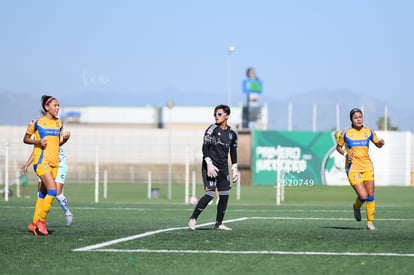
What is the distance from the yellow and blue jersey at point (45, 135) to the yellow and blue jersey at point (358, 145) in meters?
4.82

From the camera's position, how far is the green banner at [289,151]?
5147 centimetres

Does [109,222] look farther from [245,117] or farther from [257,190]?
[245,117]

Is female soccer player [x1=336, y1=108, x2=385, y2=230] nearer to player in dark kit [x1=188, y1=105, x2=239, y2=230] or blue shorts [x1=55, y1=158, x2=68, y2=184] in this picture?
player in dark kit [x1=188, y1=105, x2=239, y2=230]

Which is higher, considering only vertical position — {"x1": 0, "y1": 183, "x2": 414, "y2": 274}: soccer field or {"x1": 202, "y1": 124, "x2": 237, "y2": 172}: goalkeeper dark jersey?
{"x1": 202, "y1": 124, "x2": 237, "y2": 172}: goalkeeper dark jersey

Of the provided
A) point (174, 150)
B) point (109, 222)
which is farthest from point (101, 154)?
point (109, 222)

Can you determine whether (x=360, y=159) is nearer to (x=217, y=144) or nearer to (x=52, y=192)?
(x=217, y=144)

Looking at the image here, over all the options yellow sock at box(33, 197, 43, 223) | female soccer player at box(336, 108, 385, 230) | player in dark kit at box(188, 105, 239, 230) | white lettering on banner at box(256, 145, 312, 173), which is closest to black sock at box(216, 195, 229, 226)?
player in dark kit at box(188, 105, 239, 230)

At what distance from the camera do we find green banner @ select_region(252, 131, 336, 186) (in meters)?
51.5

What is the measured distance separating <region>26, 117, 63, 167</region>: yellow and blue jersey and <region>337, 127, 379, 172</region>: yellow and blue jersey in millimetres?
4825

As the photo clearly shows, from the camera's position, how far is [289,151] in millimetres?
51844

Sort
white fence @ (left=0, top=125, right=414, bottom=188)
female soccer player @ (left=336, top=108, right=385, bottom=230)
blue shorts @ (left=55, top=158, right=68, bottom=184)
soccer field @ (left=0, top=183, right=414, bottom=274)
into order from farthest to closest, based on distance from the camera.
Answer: white fence @ (left=0, top=125, right=414, bottom=188) → blue shorts @ (left=55, top=158, right=68, bottom=184) → female soccer player @ (left=336, top=108, right=385, bottom=230) → soccer field @ (left=0, top=183, right=414, bottom=274)

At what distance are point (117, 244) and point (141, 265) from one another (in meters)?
1.94

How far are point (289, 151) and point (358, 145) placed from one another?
1437 inches

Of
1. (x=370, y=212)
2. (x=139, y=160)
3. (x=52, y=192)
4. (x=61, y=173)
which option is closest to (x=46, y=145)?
(x=52, y=192)
